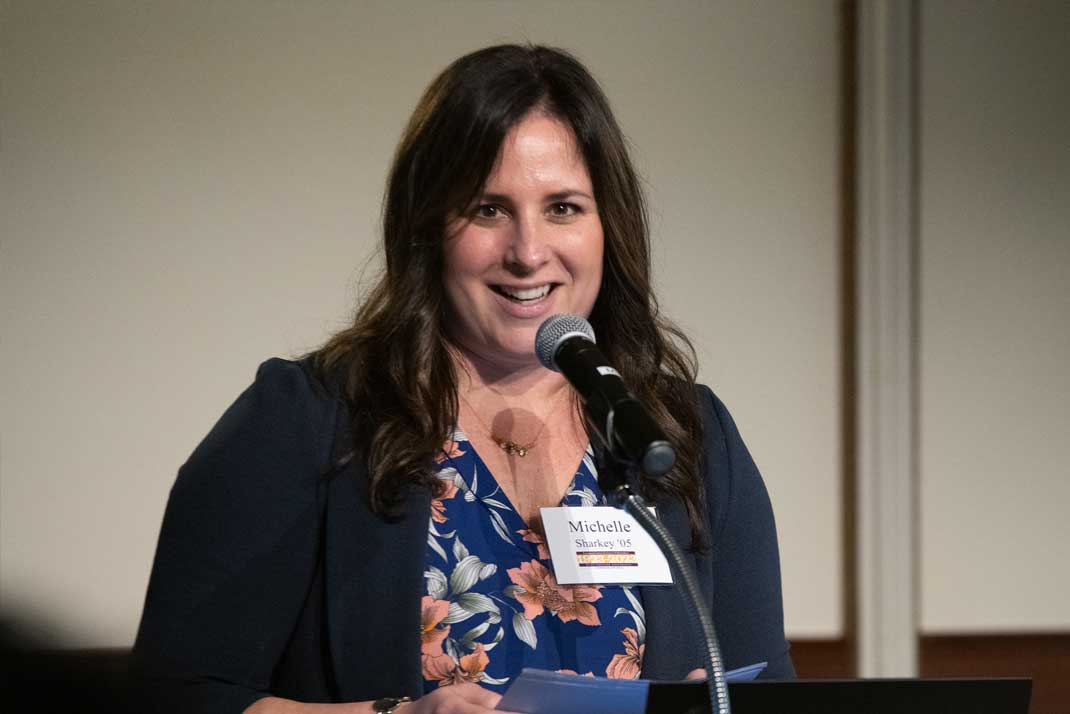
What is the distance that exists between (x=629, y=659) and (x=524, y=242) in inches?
24.1

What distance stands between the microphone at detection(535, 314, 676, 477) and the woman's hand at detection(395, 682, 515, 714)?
1.13 feet

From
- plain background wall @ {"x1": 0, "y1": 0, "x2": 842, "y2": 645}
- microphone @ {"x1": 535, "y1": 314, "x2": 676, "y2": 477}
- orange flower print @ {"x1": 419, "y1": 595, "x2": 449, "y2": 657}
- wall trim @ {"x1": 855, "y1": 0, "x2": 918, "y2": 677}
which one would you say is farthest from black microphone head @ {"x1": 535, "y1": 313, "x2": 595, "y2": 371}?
wall trim @ {"x1": 855, "y1": 0, "x2": 918, "y2": 677}

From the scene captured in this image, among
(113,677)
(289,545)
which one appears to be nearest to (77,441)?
(289,545)

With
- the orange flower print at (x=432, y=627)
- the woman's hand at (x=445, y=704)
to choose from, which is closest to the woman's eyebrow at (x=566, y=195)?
the orange flower print at (x=432, y=627)

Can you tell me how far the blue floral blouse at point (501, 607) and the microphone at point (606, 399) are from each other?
401 millimetres

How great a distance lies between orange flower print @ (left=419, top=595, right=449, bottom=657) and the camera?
174cm

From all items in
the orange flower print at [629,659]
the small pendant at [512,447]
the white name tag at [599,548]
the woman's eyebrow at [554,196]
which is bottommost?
the orange flower print at [629,659]

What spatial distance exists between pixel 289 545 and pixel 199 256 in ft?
5.55

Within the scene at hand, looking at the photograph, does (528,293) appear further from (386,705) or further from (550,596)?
(386,705)

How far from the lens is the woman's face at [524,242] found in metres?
1.86

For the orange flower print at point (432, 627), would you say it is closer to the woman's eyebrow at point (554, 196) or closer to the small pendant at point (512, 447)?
the small pendant at point (512, 447)

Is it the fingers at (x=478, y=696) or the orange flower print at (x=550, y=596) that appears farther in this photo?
the orange flower print at (x=550, y=596)

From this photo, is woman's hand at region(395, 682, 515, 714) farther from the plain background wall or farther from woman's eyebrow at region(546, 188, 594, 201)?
the plain background wall

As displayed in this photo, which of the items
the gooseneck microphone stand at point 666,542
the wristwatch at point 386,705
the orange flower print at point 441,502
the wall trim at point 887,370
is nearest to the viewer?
the gooseneck microphone stand at point 666,542
